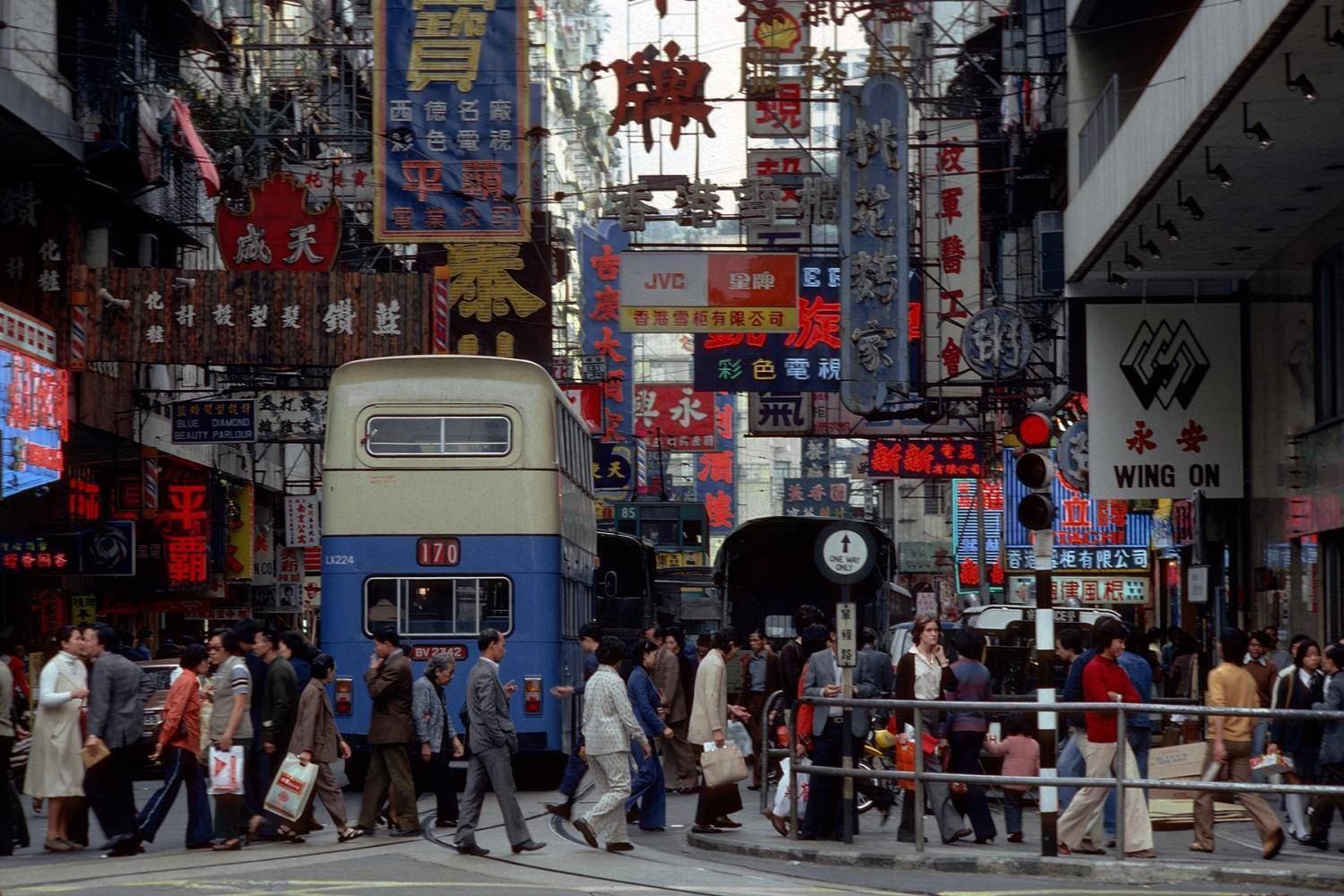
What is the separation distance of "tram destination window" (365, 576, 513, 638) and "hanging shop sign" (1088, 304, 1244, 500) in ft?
27.3

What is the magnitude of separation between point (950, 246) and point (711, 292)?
20.4 ft

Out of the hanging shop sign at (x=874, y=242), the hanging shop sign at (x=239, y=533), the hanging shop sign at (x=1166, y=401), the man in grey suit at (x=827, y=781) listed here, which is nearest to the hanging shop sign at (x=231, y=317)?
the hanging shop sign at (x=874, y=242)

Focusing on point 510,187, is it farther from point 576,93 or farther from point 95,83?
point 576,93

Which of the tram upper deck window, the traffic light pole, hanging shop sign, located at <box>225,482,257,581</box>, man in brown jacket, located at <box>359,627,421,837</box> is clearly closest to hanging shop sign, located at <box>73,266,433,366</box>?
the tram upper deck window

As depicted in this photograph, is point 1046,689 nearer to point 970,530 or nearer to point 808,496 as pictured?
point 970,530

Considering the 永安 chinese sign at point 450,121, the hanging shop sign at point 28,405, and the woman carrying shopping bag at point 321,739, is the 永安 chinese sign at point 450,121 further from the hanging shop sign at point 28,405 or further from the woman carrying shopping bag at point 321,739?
the woman carrying shopping bag at point 321,739

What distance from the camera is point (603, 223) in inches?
1624

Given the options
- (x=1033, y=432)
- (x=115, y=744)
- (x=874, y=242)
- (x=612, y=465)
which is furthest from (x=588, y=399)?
(x=1033, y=432)

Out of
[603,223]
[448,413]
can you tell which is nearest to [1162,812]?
[448,413]

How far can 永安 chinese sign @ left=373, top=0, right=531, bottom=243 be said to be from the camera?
987 inches

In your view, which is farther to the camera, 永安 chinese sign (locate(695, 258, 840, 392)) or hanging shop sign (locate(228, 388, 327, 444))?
hanging shop sign (locate(228, 388, 327, 444))

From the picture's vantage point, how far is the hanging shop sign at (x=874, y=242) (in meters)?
27.0

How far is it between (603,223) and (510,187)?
16.1 m

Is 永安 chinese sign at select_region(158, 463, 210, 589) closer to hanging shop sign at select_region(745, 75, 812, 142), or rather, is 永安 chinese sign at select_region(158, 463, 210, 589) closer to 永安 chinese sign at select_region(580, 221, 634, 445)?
永安 chinese sign at select_region(580, 221, 634, 445)
